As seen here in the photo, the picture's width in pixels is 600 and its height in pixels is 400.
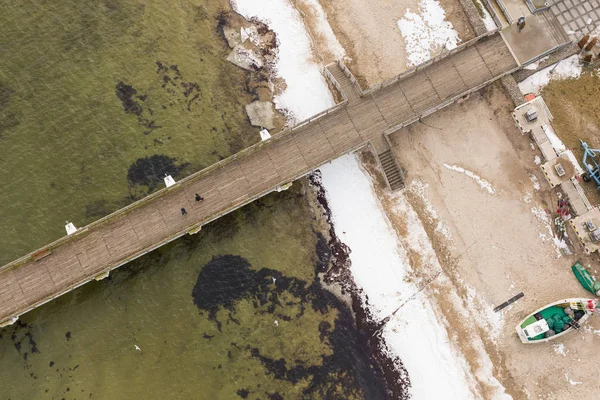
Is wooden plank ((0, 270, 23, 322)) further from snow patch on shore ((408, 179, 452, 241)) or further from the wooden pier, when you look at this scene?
snow patch on shore ((408, 179, 452, 241))

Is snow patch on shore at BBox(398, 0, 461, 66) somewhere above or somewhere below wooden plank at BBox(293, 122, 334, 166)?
above

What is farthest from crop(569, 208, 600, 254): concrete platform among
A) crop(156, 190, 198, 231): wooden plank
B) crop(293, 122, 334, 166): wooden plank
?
crop(156, 190, 198, 231): wooden plank

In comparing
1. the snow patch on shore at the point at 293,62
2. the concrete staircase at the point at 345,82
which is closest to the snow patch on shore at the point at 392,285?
the concrete staircase at the point at 345,82

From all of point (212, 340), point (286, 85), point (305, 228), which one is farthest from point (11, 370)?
point (286, 85)

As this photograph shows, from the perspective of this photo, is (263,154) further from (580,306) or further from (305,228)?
(580,306)

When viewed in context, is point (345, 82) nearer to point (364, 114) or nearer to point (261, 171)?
point (364, 114)

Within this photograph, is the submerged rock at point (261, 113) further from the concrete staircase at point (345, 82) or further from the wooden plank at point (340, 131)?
the concrete staircase at point (345, 82)

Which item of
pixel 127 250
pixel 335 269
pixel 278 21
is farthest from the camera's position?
pixel 278 21
